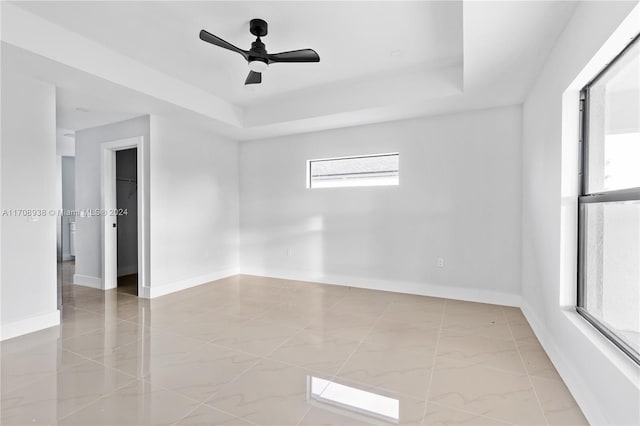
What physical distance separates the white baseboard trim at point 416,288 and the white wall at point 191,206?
1.06m

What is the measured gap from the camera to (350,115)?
4.12 m

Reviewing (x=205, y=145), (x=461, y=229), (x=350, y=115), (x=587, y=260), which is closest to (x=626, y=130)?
(x=587, y=260)

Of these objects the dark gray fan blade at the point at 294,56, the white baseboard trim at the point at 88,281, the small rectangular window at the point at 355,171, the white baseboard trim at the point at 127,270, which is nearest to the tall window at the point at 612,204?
the dark gray fan blade at the point at 294,56

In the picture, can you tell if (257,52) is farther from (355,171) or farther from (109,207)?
(109,207)

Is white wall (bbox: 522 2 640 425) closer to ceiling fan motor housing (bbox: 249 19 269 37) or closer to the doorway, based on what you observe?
ceiling fan motor housing (bbox: 249 19 269 37)

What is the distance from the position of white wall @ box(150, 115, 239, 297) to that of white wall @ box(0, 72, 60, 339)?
1.14 metres

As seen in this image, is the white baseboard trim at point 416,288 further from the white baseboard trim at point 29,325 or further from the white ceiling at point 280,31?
the white baseboard trim at point 29,325

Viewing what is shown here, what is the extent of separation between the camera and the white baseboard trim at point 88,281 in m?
4.72

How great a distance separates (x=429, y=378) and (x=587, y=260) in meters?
1.34

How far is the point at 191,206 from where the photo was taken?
4.81 metres

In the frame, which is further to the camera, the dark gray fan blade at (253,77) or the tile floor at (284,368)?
the dark gray fan blade at (253,77)

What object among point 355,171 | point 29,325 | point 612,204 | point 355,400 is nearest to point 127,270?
point 29,325

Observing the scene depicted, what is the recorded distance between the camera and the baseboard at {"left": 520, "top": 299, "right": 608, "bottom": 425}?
5.55ft

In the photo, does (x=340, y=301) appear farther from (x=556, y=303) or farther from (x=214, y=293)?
(x=556, y=303)
